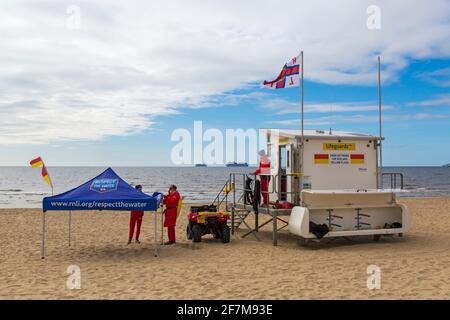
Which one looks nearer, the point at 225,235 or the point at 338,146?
the point at 338,146

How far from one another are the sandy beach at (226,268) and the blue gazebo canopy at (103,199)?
1329mm

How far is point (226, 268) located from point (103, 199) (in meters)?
3.25

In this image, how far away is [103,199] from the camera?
10.5m

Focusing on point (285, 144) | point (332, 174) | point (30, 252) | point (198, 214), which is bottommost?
point (30, 252)

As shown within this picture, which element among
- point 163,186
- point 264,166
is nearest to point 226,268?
point 264,166

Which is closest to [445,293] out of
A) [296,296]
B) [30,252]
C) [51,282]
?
[296,296]

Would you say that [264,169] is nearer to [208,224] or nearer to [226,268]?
[208,224]

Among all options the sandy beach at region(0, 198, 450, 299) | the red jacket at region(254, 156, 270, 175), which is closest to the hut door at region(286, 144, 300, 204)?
the red jacket at region(254, 156, 270, 175)

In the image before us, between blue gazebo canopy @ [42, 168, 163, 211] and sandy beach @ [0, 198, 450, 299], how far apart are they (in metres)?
1.33

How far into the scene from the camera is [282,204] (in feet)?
42.4

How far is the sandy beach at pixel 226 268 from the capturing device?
25.9 ft
